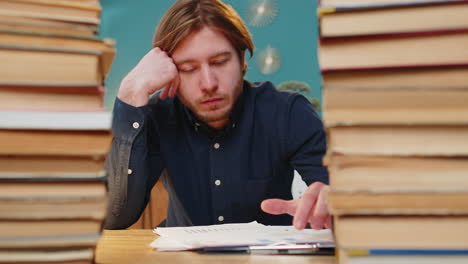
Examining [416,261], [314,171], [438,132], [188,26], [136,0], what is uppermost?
[136,0]

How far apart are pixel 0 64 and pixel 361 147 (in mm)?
310

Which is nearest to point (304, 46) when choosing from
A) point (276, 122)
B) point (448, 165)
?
point (276, 122)

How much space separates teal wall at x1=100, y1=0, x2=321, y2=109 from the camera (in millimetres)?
3652

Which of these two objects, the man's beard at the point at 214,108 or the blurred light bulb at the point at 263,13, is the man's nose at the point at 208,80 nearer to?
the man's beard at the point at 214,108

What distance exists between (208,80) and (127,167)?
33 centimetres

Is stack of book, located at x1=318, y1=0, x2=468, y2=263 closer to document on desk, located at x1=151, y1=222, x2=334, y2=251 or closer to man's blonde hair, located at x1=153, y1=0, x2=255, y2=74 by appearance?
document on desk, located at x1=151, y1=222, x2=334, y2=251

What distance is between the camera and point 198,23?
1.32m

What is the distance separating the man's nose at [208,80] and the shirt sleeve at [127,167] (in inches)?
7.1

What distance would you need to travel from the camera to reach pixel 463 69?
371 millimetres

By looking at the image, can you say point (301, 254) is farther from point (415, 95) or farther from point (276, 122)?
point (276, 122)

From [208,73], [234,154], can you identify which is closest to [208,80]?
[208,73]

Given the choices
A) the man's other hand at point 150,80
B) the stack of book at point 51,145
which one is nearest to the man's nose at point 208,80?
the man's other hand at point 150,80

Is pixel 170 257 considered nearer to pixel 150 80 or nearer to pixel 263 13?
pixel 150 80

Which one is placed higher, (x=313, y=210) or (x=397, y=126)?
(x=397, y=126)
